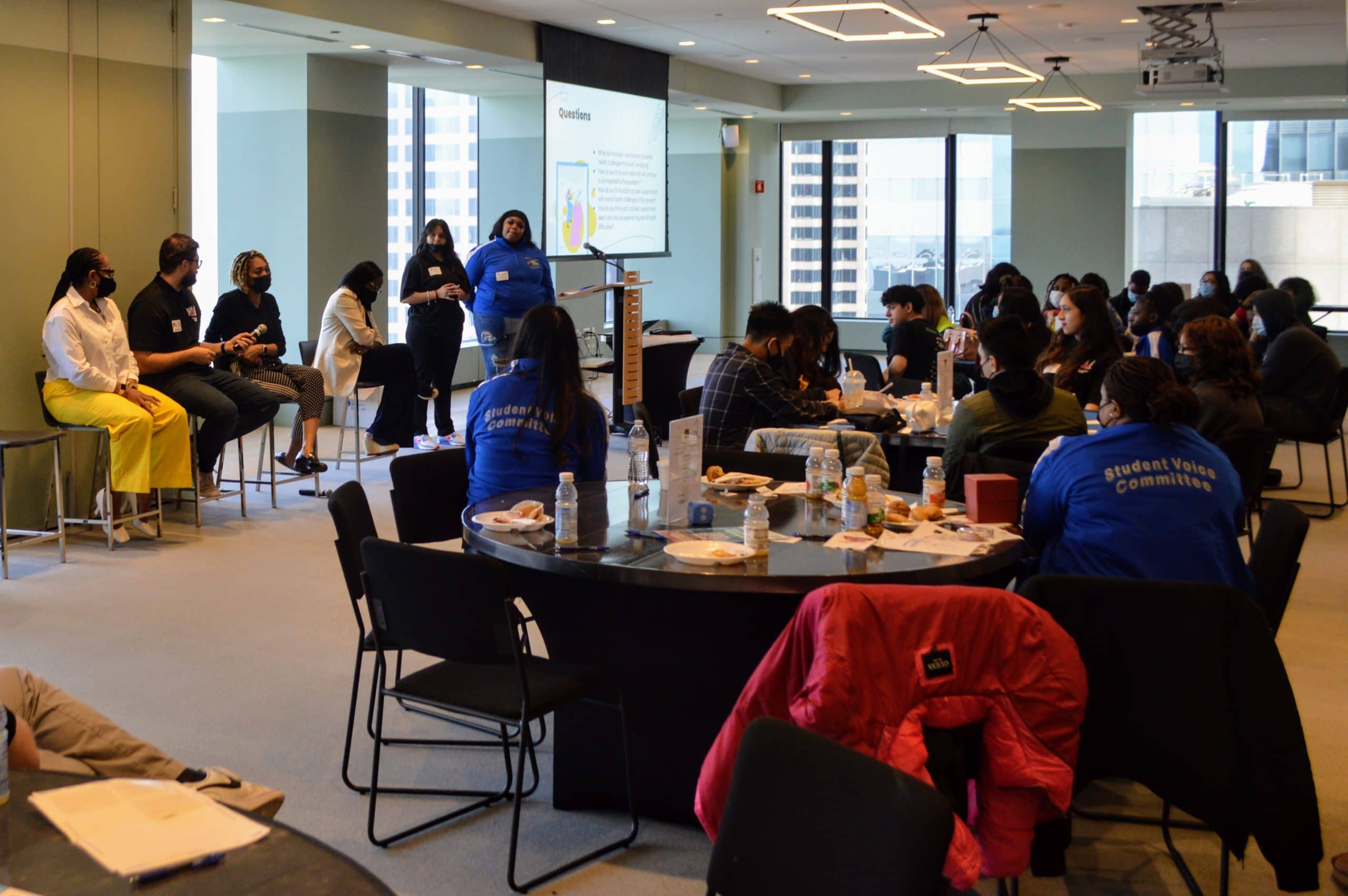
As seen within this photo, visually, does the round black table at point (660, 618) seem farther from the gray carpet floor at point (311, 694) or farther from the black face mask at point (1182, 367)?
the black face mask at point (1182, 367)

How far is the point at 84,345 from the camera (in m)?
6.49

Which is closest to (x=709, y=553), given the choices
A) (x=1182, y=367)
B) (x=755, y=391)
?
(x=755, y=391)

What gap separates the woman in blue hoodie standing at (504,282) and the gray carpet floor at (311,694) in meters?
2.89

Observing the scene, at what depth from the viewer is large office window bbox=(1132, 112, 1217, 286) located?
1630cm

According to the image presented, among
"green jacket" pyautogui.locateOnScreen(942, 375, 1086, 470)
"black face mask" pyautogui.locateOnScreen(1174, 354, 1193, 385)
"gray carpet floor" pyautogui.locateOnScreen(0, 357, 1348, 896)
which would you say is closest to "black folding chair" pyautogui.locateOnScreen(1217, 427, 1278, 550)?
"gray carpet floor" pyautogui.locateOnScreen(0, 357, 1348, 896)

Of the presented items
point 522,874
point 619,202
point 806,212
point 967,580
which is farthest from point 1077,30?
point 522,874

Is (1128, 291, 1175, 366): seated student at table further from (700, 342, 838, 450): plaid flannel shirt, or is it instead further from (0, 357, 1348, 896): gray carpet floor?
(700, 342, 838, 450): plaid flannel shirt

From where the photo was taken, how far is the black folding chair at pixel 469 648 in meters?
2.94

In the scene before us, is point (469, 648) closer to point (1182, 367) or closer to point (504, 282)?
point (1182, 367)

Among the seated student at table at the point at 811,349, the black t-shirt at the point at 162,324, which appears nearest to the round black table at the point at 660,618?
the seated student at table at the point at 811,349

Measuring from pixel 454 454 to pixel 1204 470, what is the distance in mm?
2351

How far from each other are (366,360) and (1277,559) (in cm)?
650

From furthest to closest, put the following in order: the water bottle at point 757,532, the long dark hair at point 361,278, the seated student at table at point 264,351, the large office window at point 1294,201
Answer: the large office window at point 1294,201 < the long dark hair at point 361,278 < the seated student at table at point 264,351 < the water bottle at point 757,532

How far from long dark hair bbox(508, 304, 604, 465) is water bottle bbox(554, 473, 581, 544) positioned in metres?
0.76
